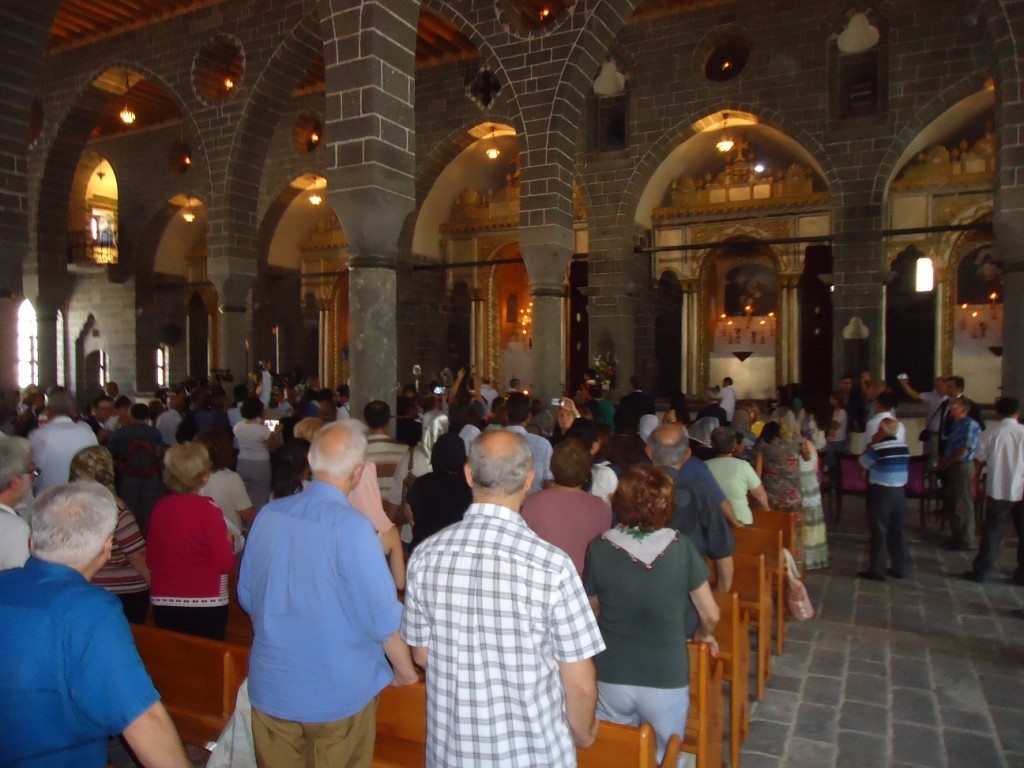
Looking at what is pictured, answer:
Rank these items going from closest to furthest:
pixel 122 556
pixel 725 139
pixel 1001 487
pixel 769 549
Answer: pixel 122 556 → pixel 769 549 → pixel 1001 487 → pixel 725 139

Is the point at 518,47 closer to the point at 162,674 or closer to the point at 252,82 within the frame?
the point at 252,82

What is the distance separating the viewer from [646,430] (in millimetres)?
7324

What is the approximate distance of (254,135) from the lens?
12141 mm

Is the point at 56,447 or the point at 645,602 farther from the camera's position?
the point at 56,447

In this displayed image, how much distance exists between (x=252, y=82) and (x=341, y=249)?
752cm

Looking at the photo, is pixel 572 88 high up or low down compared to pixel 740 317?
up

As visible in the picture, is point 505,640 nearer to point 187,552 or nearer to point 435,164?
point 187,552

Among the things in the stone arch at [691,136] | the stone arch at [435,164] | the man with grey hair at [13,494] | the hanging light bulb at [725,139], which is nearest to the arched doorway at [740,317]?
the hanging light bulb at [725,139]

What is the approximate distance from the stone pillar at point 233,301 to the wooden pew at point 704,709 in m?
10.5

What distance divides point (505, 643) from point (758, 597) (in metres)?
2.97

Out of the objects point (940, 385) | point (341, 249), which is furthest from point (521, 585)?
point (341, 249)

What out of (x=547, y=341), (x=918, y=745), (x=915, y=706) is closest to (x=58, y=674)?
(x=918, y=745)

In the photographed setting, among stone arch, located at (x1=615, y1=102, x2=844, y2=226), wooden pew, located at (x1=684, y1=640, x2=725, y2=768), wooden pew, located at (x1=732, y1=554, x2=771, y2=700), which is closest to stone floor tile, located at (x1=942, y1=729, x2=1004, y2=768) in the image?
wooden pew, located at (x1=732, y1=554, x2=771, y2=700)

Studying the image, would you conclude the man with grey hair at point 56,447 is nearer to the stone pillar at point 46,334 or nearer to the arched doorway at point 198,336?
the stone pillar at point 46,334
